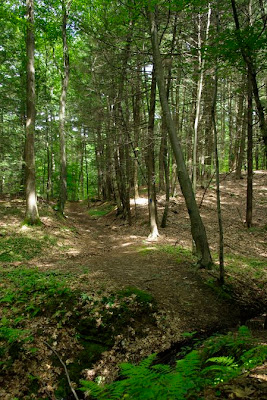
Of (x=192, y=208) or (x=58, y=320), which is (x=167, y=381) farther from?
(x=192, y=208)

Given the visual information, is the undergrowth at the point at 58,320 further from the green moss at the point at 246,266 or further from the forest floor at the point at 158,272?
the green moss at the point at 246,266

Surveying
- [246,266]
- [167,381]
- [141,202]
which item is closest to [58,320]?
[167,381]

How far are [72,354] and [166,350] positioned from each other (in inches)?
70.9

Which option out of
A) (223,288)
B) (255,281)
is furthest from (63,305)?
(255,281)

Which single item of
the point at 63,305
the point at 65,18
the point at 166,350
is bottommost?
the point at 166,350

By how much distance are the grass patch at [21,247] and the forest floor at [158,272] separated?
200mm

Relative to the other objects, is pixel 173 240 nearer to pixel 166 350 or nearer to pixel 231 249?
pixel 231 249

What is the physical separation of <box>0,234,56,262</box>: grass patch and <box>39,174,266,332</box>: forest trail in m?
0.85

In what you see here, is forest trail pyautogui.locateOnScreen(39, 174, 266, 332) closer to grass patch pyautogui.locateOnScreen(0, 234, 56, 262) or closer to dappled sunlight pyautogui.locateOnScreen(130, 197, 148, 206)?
dappled sunlight pyautogui.locateOnScreen(130, 197, 148, 206)

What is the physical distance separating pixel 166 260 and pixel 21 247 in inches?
223

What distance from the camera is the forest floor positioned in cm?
489

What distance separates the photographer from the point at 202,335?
513cm

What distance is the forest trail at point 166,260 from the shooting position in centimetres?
604

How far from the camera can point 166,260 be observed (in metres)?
9.00
